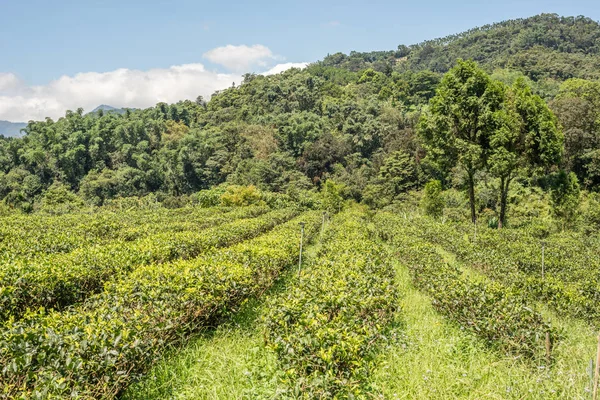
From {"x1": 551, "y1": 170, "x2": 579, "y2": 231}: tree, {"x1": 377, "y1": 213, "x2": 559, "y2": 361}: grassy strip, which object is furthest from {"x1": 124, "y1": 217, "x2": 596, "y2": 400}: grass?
{"x1": 551, "y1": 170, "x2": 579, "y2": 231}: tree

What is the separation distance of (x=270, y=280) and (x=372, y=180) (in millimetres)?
34509

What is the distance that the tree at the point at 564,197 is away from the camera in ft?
73.2

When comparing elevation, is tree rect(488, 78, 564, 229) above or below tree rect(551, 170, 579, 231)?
above

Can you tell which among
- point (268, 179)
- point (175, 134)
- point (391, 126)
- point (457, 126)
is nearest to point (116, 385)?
point (457, 126)

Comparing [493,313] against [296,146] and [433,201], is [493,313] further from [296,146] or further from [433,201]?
[296,146]

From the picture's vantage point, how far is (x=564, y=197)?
22406mm

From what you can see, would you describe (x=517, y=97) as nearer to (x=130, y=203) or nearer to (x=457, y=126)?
(x=457, y=126)

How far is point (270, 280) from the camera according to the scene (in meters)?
8.81

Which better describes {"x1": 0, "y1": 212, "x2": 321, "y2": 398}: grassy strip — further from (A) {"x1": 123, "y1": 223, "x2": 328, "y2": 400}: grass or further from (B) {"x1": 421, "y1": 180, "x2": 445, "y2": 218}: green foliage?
(B) {"x1": 421, "y1": 180, "x2": 445, "y2": 218}: green foliage

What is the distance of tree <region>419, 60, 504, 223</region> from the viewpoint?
19984mm

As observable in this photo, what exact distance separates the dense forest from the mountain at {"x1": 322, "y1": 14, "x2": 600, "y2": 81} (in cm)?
59

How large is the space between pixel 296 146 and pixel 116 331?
51.4 m

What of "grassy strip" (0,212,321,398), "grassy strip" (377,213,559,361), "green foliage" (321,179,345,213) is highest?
"grassy strip" (0,212,321,398)

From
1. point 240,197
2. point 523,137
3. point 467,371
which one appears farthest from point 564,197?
point 240,197
